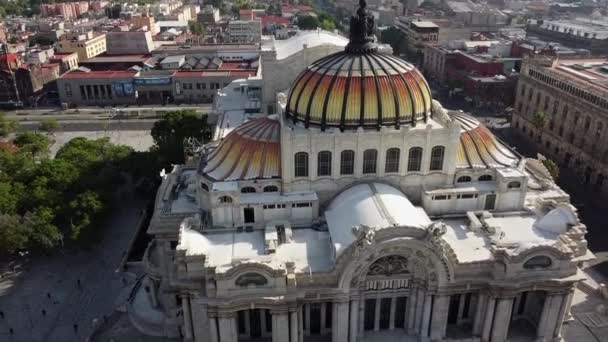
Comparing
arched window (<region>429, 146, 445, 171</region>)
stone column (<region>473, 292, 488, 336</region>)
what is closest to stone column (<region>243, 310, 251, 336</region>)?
stone column (<region>473, 292, 488, 336</region>)

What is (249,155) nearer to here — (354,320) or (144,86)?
(354,320)

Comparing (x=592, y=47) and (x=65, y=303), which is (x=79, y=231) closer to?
(x=65, y=303)

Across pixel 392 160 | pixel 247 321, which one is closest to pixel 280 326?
pixel 247 321

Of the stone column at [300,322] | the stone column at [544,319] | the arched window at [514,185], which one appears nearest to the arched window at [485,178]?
the arched window at [514,185]

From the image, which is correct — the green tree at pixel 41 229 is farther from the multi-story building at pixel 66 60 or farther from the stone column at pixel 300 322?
the multi-story building at pixel 66 60

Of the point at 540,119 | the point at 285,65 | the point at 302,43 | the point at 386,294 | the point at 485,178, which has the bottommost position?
the point at 386,294

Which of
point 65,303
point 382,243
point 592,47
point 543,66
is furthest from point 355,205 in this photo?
point 592,47
